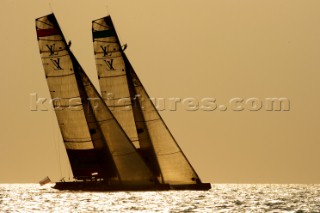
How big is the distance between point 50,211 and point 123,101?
43.6ft

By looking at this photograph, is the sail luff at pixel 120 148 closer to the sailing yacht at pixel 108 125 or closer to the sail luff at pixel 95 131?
the sailing yacht at pixel 108 125

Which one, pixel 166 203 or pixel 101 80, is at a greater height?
pixel 101 80

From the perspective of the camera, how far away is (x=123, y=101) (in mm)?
88750

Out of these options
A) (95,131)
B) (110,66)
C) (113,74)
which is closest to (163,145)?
(95,131)

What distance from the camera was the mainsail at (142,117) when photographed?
86938 mm

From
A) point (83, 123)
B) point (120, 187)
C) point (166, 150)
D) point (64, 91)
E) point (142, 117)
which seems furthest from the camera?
point (120, 187)

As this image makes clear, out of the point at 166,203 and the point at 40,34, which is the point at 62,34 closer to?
the point at 40,34

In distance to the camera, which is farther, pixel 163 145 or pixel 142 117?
pixel 142 117

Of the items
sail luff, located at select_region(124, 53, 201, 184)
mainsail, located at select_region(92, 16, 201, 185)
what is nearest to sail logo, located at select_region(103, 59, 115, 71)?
mainsail, located at select_region(92, 16, 201, 185)

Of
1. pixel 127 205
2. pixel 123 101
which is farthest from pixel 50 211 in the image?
pixel 123 101

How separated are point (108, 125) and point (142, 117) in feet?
10.2

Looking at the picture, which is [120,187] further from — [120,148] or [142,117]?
[142,117]

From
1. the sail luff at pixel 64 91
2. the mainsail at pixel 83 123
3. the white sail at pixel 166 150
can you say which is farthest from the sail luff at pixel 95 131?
the white sail at pixel 166 150

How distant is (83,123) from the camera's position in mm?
88062
